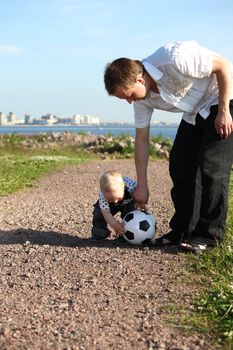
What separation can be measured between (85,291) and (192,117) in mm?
1932

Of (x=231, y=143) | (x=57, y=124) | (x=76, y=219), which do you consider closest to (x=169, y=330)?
(x=231, y=143)

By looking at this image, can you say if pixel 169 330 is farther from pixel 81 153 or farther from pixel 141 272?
pixel 81 153

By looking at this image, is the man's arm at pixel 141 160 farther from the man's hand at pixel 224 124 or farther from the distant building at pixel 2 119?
the distant building at pixel 2 119

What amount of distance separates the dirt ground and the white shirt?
1.30 m

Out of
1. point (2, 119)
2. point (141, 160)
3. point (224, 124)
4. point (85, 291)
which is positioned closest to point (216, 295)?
point (85, 291)

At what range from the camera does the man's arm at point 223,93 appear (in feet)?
17.9

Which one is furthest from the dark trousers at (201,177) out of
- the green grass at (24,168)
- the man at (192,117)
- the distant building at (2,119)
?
the distant building at (2,119)

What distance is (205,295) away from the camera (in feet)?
14.4

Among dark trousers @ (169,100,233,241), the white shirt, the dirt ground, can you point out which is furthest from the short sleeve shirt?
the white shirt

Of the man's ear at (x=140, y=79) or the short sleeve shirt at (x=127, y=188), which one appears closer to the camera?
the man's ear at (x=140, y=79)

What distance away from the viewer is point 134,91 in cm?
552

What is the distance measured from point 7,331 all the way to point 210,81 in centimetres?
285

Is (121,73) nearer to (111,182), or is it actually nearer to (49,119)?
(111,182)

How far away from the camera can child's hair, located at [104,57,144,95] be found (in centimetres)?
541
